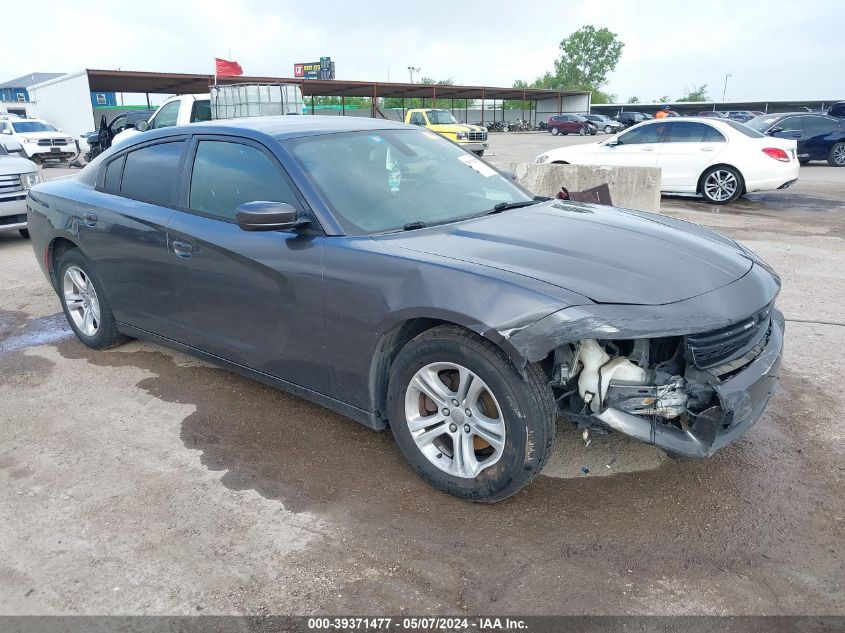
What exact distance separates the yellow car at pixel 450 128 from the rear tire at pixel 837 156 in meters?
11.8

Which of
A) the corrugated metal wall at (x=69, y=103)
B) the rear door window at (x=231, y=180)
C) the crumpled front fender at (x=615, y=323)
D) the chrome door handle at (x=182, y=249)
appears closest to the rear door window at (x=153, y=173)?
the rear door window at (x=231, y=180)

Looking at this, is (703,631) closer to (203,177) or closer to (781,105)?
(203,177)

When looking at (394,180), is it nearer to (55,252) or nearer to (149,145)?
(149,145)

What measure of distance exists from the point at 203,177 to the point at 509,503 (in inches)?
98.8

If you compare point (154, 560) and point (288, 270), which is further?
point (288, 270)

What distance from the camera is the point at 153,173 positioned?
426cm

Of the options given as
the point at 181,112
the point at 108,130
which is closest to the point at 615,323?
the point at 181,112

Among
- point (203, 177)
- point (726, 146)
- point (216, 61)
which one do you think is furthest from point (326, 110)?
point (203, 177)

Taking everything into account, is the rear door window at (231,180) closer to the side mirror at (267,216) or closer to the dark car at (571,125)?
the side mirror at (267,216)

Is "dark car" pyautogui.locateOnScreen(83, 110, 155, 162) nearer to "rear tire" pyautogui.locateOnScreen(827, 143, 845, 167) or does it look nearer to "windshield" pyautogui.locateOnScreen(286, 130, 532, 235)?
"windshield" pyautogui.locateOnScreen(286, 130, 532, 235)

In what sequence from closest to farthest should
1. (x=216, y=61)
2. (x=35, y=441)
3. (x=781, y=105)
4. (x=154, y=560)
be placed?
(x=154, y=560), (x=35, y=441), (x=216, y=61), (x=781, y=105)

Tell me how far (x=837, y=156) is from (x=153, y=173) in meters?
21.1

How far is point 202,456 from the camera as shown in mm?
3477

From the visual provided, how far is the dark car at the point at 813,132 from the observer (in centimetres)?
1918
